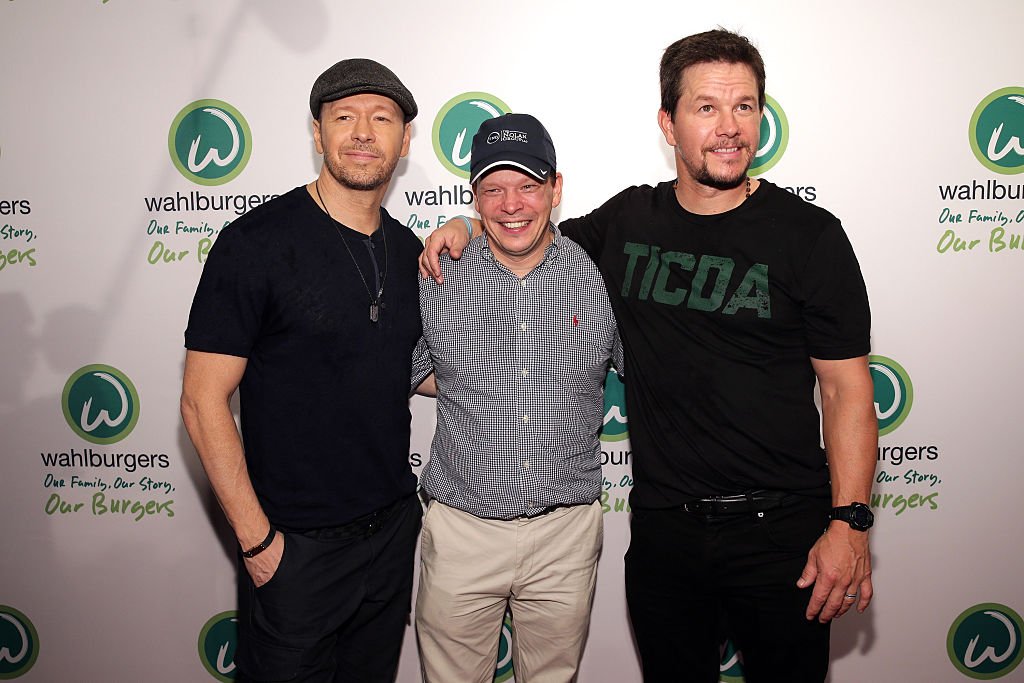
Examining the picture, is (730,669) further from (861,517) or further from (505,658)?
(861,517)

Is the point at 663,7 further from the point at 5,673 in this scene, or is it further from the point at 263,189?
the point at 5,673

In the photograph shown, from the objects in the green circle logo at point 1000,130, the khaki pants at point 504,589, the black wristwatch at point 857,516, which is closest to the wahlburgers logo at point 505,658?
the khaki pants at point 504,589

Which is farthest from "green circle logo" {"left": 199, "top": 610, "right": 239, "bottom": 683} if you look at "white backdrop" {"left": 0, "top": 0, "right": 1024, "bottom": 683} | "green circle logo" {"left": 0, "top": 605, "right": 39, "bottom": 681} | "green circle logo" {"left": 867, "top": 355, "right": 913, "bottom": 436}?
"green circle logo" {"left": 867, "top": 355, "right": 913, "bottom": 436}

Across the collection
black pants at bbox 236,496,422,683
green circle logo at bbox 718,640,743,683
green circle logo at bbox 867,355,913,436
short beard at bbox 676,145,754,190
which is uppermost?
short beard at bbox 676,145,754,190

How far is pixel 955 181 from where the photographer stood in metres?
2.12

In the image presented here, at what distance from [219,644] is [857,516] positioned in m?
2.05

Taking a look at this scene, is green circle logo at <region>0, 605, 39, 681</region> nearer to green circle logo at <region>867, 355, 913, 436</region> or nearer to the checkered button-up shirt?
the checkered button-up shirt

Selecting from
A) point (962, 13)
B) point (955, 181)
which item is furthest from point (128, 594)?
point (962, 13)

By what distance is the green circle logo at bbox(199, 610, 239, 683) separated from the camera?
2414 millimetres

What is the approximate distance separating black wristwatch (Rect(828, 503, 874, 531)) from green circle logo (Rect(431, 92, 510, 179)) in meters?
1.40

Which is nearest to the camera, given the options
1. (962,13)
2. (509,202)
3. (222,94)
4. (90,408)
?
(509,202)

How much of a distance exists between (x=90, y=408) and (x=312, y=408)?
45.7 inches

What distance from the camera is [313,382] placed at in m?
1.66

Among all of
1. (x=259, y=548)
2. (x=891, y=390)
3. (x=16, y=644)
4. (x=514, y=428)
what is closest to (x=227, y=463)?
(x=259, y=548)
